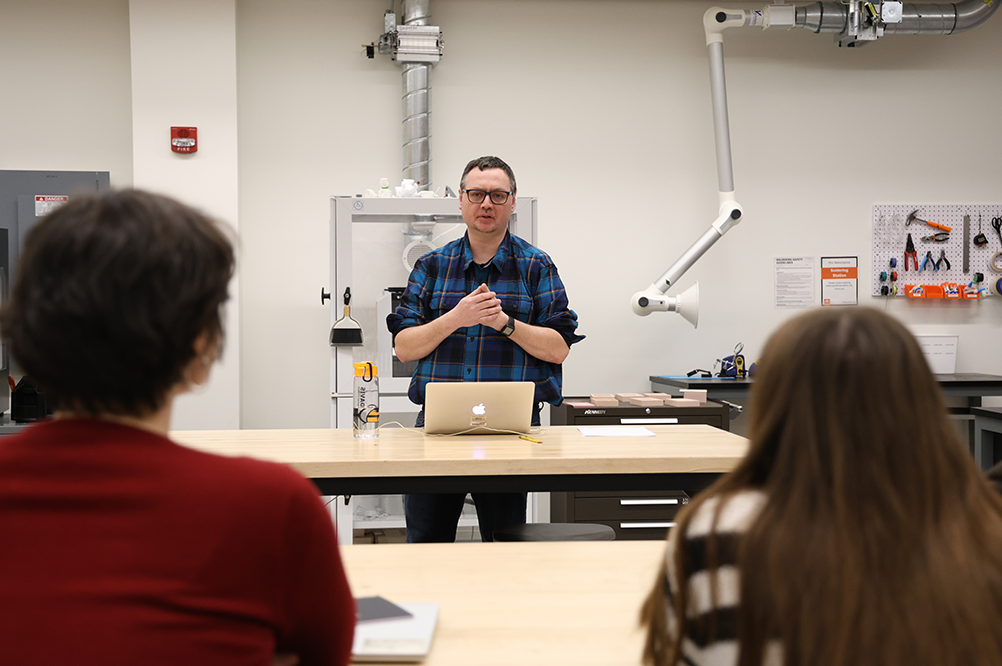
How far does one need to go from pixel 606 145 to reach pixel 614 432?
97.8 inches

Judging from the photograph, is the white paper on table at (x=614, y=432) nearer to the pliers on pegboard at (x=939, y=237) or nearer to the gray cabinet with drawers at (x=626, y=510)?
the gray cabinet with drawers at (x=626, y=510)

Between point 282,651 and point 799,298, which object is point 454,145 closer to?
point 799,298

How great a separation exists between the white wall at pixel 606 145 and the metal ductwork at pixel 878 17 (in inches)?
12.9

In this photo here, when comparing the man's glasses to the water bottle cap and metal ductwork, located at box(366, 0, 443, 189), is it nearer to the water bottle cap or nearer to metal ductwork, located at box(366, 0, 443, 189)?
the water bottle cap

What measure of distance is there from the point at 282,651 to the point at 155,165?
3.84 meters

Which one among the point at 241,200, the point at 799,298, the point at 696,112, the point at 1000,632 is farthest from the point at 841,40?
the point at 1000,632

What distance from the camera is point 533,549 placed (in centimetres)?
145

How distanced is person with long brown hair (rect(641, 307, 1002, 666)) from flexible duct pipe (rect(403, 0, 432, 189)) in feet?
12.1

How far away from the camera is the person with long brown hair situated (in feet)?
2.20

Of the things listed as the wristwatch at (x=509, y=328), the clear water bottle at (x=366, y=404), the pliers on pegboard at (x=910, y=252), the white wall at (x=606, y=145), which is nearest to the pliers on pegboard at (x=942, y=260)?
the pliers on pegboard at (x=910, y=252)

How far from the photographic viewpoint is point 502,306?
8.80 feet

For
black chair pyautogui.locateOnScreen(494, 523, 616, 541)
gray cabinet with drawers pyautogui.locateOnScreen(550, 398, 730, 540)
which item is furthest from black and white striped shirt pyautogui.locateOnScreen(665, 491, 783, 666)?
gray cabinet with drawers pyautogui.locateOnScreen(550, 398, 730, 540)

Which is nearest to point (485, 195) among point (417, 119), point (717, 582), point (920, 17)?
point (417, 119)

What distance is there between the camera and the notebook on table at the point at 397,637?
3.22 ft
